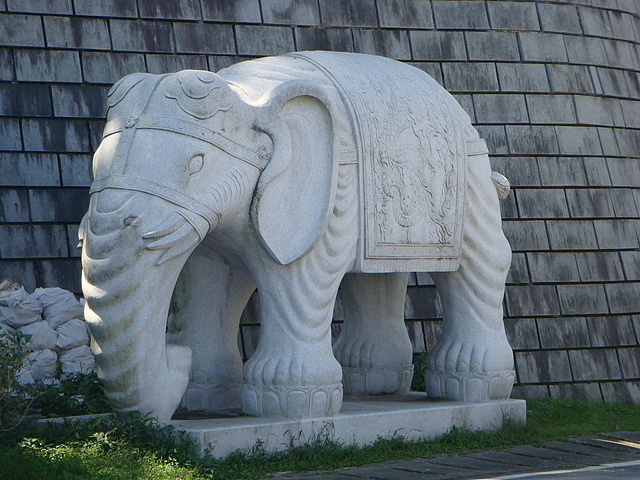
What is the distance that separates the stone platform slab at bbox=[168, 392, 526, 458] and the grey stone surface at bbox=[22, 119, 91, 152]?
234 cm

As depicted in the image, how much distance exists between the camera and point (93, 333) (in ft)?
14.4

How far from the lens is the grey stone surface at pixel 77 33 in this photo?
6473mm

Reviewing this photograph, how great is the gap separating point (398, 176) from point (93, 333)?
Answer: 5.61 ft

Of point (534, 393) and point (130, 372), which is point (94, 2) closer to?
point (130, 372)

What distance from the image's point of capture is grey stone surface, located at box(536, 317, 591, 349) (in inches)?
297

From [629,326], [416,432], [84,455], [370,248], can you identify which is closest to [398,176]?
[370,248]

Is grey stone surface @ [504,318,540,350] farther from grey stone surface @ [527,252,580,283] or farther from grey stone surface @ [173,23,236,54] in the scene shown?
grey stone surface @ [173,23,236,54]

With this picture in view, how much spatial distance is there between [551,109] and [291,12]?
7.06ft

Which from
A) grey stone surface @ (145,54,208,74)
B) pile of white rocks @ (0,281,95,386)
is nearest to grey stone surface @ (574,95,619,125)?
grey stone surface @ (145,54,208,74)

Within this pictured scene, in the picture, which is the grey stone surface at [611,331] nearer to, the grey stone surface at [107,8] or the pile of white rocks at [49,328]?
the pile of white rocks at [49,328]

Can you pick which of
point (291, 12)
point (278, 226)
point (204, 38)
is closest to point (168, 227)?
point (278, 226)

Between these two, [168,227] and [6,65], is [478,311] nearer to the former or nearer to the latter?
[168,227]

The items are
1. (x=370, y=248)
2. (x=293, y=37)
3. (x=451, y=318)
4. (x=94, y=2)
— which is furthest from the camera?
(x=293, y=37)

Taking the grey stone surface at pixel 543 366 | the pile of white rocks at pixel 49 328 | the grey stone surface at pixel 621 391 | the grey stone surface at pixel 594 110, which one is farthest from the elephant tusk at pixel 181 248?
the grey stone surface at pixel 594 110
